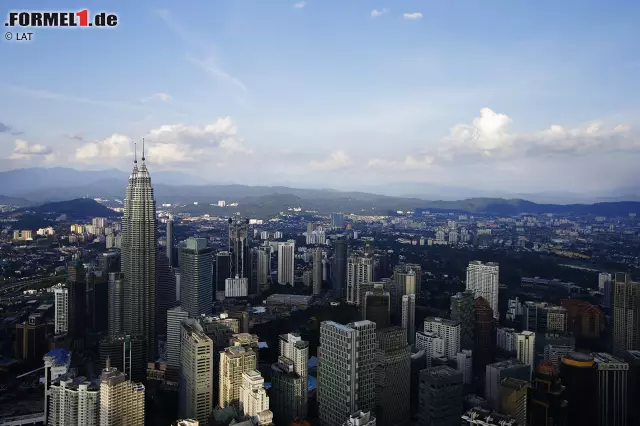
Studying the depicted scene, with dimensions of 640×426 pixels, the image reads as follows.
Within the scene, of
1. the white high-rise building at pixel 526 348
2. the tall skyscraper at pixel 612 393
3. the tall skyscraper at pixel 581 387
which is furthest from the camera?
the white high-rise building at pixel 526 348

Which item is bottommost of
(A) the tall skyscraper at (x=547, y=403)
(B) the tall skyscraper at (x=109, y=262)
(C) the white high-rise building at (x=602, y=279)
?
(A) the tall skyscraper at (x=547, y=403)

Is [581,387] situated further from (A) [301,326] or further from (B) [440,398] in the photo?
(A) [301,326]

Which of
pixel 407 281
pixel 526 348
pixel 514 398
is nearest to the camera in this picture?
pixel 514 398

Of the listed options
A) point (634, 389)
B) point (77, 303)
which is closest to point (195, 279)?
point (77, 303)

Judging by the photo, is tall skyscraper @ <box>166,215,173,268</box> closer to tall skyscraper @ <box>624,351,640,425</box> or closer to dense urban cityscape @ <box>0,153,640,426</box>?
dense urban cityscape @ <box>0,153,640,426</box>

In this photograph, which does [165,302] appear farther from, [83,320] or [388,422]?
[388,422]

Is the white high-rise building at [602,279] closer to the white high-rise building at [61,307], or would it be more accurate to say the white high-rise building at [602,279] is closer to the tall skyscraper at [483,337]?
the tall skyscraper at [483,337]

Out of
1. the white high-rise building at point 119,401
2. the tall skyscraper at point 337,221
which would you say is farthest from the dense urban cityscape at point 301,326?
the tall skyscraper at point 337,221
